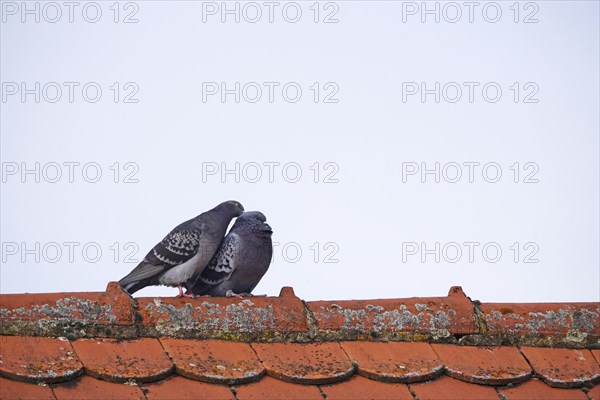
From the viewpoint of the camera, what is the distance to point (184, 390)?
13.3ft

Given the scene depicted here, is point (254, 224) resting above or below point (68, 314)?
above

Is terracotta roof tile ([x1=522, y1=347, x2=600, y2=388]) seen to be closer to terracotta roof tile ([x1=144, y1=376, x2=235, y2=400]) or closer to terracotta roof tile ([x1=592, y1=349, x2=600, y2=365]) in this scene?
terracotta roof tile ([x1=592, y1=349, x2=600, y2=365])

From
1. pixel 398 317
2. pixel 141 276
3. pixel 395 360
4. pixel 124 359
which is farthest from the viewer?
pixel 141 276

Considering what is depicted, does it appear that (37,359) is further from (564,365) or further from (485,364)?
(564,365)

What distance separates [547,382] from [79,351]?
2.14m

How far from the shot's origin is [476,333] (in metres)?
4.75

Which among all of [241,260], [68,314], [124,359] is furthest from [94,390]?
[241,260]

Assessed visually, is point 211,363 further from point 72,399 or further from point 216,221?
point 216,221

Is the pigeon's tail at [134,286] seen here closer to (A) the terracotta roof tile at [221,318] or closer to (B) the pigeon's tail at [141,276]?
(B) the pigeon's tail at [141,276]

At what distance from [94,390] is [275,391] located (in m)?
0.76

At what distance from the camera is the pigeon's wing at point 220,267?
24.0ft

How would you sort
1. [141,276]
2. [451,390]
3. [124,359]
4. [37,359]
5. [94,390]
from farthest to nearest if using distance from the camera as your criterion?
1. [141,276]
2. [451,390]
3. [124,359]
4. [37,359]
5. [94,390]

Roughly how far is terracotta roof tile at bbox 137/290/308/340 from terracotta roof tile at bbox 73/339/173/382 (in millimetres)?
135

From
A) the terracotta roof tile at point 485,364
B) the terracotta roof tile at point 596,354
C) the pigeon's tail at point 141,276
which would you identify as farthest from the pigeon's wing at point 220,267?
the terracotta roof tile at point 596,354
